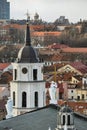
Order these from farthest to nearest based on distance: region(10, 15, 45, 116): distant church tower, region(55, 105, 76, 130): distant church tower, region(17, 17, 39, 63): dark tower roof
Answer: region(17, 17, 39, 63): dark tower roof, region(10, 15, 45, 116): distant church tower, region(55, 105, 76, 130): distant church tower

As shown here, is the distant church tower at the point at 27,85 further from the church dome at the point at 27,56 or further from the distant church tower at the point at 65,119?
Result: the distant church tower at the point at 65,119

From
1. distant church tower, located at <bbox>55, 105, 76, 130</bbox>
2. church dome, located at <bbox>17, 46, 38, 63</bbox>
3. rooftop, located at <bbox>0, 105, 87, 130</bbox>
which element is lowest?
rooftop, located at <bbox>0, 105, 87, 130</bbox>

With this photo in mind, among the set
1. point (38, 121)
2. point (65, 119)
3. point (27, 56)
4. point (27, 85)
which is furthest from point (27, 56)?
point (65, 119)

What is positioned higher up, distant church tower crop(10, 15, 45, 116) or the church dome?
the church dome

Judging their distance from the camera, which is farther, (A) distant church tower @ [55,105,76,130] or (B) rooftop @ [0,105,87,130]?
(B) rooftop @ [0,105,87,130]

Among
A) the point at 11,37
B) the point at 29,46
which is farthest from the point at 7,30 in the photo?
the point at 29,46

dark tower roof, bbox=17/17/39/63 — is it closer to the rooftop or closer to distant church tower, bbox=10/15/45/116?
distant church tower, bbox=10/15/45/116

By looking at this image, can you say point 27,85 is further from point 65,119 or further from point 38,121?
point 65,119

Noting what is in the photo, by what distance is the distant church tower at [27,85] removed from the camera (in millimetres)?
25211

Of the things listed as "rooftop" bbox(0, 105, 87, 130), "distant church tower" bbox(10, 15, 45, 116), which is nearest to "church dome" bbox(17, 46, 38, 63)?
"distant church tower" bbox(10, 15, 45, 116)

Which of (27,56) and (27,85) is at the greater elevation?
(27,56)

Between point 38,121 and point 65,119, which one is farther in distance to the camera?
point 38,121

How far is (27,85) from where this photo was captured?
82.9ft

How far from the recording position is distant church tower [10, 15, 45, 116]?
2521 cm
